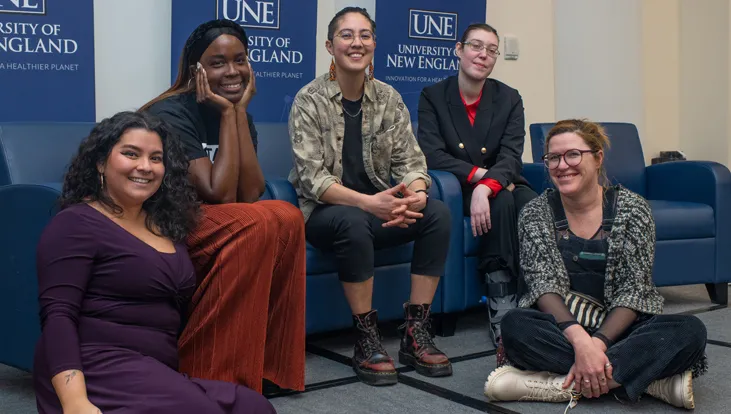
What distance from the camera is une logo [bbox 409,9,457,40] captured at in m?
4.39

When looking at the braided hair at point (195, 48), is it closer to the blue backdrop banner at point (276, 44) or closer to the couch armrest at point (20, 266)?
the couch armrest at point (20, 266)

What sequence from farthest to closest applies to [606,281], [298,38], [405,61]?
[405,61]
[298,38]
[606,281]

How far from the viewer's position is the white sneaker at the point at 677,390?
2.45 metres

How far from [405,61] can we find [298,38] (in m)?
A: 0.63

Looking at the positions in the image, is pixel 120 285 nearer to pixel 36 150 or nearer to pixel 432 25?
pixel 36 150

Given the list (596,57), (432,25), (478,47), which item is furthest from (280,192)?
(596,57)

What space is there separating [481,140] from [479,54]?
1.11 ft

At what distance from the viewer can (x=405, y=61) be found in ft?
14.4

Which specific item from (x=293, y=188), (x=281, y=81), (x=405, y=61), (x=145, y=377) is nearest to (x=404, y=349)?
(x=293, y=188)

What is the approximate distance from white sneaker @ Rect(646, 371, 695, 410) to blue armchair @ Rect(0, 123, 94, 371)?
67.2 inches

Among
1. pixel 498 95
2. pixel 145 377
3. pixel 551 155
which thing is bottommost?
pixel 145 377

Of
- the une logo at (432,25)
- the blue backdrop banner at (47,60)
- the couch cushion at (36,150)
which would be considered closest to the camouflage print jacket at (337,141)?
the couch cushion at (36,150)

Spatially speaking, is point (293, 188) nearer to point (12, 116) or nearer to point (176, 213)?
point (176, 213)

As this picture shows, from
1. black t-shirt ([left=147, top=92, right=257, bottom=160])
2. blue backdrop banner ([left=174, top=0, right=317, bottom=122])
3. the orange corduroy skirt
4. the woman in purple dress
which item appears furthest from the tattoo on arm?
blue backdrop banner ([left=174, top=0, right=317, bottom=122])
